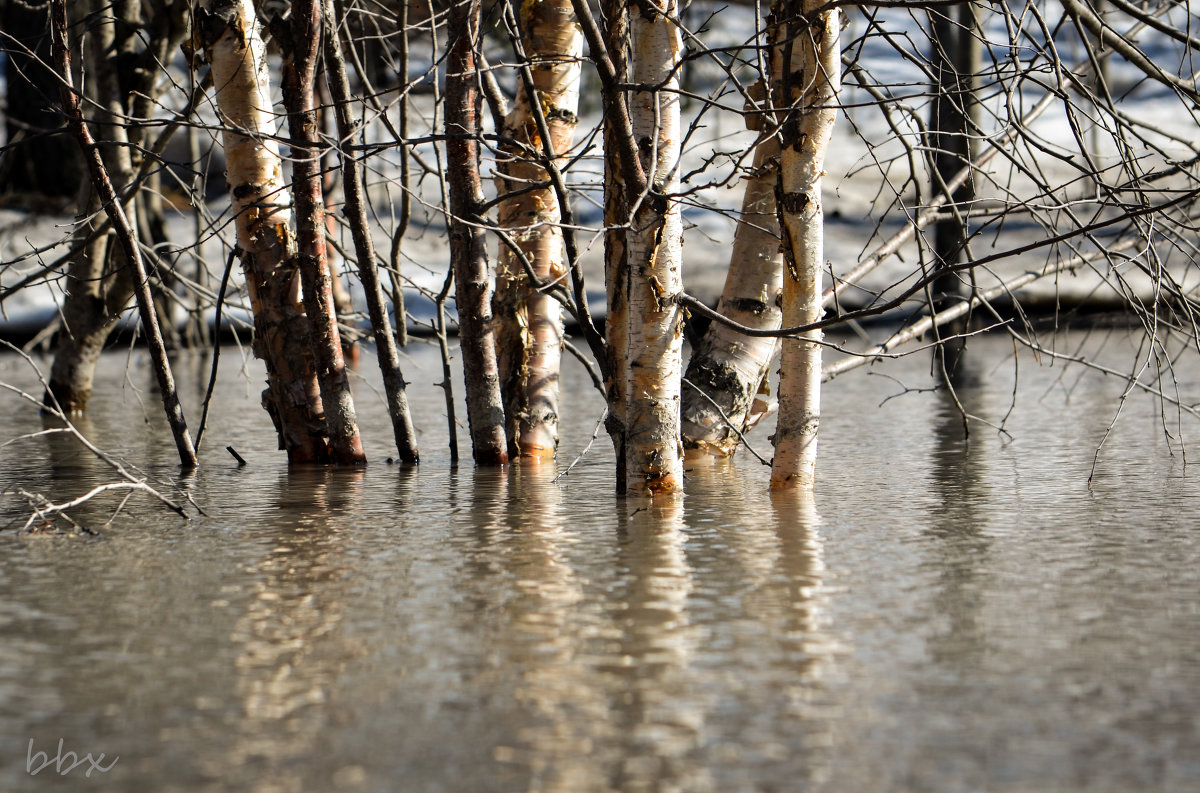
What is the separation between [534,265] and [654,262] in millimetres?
1855

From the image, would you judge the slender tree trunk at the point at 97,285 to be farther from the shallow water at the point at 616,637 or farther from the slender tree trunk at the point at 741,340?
the slender tree trunk at the point at 741,340

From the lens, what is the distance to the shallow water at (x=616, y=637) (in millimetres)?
2656

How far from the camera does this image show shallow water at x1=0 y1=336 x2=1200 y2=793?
2656 millimetres

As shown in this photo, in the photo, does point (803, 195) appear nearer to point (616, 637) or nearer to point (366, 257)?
point (366, 257)

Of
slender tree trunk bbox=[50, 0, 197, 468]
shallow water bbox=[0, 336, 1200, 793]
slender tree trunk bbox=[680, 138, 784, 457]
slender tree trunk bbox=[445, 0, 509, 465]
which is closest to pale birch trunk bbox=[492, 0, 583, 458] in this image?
slender tree trunk bbox=[445, 0, 509, 465]

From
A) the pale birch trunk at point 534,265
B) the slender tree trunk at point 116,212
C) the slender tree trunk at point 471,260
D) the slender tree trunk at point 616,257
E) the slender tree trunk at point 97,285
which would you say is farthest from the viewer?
the slender tree trunk at point 97,285

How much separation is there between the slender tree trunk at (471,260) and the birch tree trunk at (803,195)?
4.89 feet

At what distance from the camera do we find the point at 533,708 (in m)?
2.96

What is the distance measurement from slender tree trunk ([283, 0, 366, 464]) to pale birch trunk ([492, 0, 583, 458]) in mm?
821

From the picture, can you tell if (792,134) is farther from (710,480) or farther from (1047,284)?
(1047,284)

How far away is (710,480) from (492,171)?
175cm

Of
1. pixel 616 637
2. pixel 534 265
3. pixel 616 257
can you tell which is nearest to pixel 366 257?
pixel 534 265

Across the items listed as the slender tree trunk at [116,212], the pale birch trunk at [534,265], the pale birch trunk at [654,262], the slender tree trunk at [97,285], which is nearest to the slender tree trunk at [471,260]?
the pale birch trunk at [534,265]

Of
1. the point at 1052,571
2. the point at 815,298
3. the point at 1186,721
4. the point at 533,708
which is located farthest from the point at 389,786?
the point at 815,298
